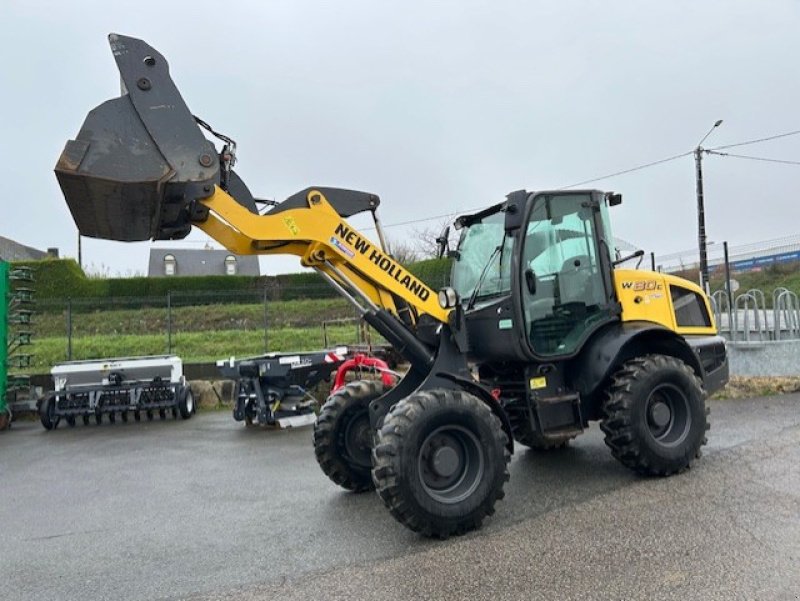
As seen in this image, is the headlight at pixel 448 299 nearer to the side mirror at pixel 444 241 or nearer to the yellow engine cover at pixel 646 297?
the side mirror at pixel 444 241

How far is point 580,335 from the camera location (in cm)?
542

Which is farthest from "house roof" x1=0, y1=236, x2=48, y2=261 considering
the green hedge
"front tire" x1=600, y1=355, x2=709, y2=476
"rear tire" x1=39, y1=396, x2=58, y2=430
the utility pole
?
"front tire" x1=600, y1=355, x2=709, y2=476

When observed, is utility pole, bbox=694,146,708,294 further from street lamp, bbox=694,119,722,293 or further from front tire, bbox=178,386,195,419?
front tire, bbox=178,386,195,419

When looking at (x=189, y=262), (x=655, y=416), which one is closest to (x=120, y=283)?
(x=655, y=416)

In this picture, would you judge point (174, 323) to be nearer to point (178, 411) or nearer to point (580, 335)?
point (178, 411)

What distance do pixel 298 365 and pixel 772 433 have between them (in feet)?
20.1

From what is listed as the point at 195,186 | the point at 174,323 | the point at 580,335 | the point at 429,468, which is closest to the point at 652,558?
the point at 429,468

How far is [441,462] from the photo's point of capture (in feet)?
14.1

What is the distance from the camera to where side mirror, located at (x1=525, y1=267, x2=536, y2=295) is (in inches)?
202

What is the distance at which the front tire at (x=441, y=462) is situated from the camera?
4.04m

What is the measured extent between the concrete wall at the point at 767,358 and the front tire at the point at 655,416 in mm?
5341

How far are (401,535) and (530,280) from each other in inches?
86.4

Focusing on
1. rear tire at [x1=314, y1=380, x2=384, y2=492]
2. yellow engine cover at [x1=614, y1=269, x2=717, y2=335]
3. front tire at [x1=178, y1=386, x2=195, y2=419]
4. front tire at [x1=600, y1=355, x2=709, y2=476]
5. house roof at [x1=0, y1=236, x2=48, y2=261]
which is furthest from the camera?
house roof at [x1=0, y1=236, x2=48, y2=261]

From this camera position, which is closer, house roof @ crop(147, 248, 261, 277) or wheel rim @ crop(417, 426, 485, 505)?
wheel rim @ crop(417, 426, 485, 505)
